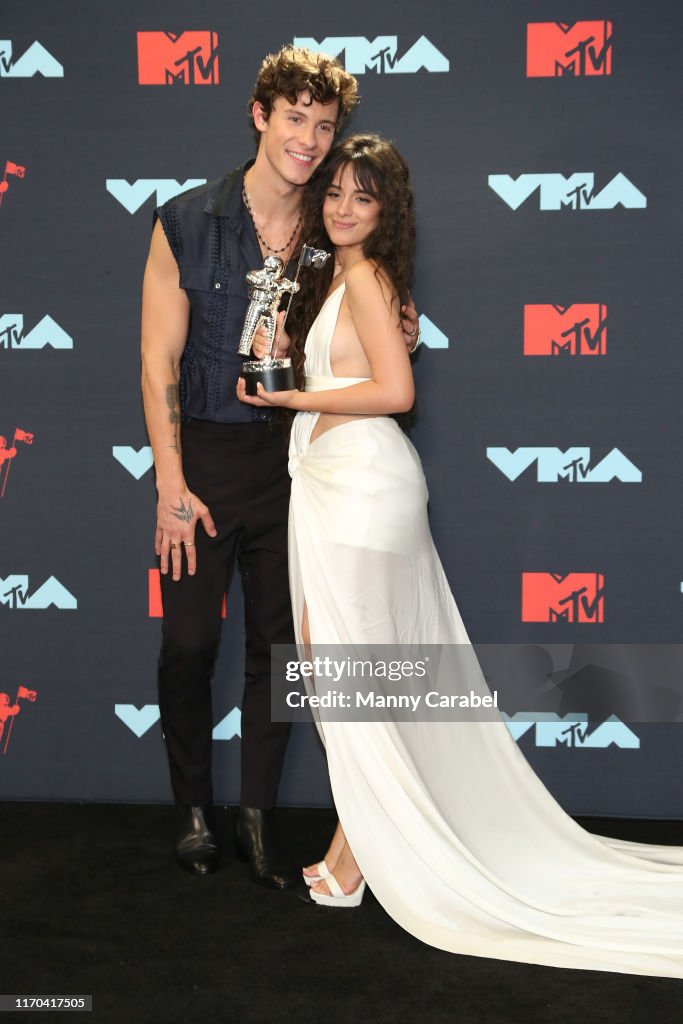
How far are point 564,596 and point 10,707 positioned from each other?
1.70m

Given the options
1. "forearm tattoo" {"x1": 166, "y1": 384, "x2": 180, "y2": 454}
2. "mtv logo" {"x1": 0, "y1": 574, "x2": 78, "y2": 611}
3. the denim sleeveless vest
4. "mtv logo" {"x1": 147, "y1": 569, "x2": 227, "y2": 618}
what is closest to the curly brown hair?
the denim sleeveless vest

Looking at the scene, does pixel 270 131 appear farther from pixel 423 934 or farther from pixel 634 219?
pixel 423 934

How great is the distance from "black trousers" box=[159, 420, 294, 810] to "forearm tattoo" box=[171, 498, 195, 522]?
0.05 meters

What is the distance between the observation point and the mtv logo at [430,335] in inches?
116

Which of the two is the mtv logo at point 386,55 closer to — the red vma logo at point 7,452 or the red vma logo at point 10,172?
the red vma logo at point 10,172

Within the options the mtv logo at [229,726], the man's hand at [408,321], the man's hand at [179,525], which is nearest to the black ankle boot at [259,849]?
the mtv logo at [229,726]

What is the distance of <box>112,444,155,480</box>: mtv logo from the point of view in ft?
9.97

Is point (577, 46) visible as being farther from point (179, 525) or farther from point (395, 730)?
point (395, 730)

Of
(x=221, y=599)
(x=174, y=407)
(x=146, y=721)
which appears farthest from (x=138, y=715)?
(x=174, y=407)

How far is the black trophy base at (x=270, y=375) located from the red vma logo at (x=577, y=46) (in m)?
1.21

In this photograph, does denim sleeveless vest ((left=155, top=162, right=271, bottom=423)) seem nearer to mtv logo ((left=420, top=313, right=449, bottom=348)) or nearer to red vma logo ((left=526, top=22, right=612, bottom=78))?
mtv logo ((left=420, top=313, right=449, bottom=348))

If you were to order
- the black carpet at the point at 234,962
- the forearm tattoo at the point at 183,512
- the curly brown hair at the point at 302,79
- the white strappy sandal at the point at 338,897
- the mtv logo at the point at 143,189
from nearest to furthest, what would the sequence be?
the black carpet at the point at 234,962 → the curly brown hair at the point at 302,79 → the white strappy sandal at the point at 338,897 → the forearm tattoo at the point at 183,512 → the mtv logo at the point at 143,189

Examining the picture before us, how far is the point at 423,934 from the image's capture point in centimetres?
Result: 227

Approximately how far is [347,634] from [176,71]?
1675 mm
